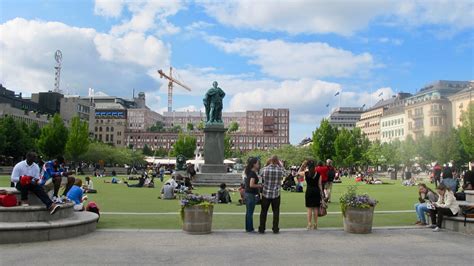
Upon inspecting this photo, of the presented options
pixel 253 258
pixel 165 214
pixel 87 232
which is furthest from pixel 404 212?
pixel 87 232

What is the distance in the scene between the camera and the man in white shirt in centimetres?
1108

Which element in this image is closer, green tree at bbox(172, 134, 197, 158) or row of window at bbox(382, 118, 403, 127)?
green tree at bbox(172, 134, 197, 158)

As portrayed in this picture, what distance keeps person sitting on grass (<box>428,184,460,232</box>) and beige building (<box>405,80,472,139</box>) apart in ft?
268

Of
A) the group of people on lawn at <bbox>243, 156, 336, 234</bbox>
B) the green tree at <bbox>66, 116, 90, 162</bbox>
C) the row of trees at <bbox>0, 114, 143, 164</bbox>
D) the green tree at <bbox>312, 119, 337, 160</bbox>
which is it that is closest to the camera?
the group of people on lawn at <bbox>243, 156, 336, 234</bbox>

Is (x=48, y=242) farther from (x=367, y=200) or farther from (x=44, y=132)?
(x=44, y=132)

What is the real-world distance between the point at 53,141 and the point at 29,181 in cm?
6563

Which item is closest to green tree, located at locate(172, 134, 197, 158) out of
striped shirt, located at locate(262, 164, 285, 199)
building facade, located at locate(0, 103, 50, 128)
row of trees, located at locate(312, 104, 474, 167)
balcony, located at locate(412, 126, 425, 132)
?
building facade, located at locate(0, 103, 50, 128)

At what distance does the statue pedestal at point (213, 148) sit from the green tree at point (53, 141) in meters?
45.1

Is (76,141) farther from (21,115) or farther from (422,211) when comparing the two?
(422,211)

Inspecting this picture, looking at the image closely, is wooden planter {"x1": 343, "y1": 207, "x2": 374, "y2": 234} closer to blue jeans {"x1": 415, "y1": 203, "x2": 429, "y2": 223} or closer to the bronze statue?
blue jeans {"x1": 415, "y1": 203, "x2": 429, "y2": 223}

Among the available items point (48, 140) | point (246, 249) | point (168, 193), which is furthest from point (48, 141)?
point (246, 249)

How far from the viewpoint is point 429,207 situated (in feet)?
43.0

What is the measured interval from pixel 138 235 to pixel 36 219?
2381 mm

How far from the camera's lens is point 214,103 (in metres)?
35.9
